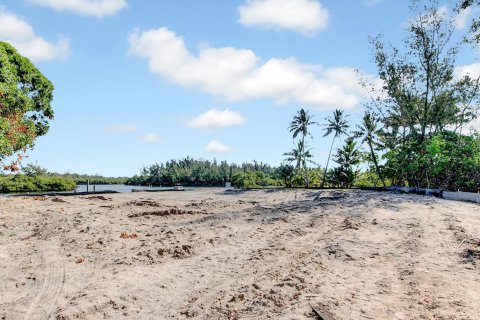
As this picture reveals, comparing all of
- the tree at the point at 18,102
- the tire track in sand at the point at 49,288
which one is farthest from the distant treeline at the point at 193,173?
the tire track in sand at the point at 49,288

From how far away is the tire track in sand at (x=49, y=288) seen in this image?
810 centimetres

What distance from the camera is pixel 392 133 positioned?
4475 centimetres

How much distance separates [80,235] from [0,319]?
7.44 meters

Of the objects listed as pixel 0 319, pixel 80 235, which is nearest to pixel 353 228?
pixel 80 235

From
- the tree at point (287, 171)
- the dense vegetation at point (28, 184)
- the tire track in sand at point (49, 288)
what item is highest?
the tree at point (287, 171)

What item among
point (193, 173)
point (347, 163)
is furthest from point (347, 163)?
point (193, 173)

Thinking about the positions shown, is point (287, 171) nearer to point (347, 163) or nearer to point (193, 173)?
point (347, 163)

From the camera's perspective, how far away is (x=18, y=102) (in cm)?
2681

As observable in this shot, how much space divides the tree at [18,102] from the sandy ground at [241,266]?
25.0 feet

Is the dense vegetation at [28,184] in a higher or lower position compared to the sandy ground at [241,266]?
higher

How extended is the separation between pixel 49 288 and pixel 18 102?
2123cm

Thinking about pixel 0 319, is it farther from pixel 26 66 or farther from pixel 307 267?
pixel 26 66

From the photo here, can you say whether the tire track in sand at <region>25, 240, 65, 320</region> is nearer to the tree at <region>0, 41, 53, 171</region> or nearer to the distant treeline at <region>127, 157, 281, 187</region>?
the tree at <region>0, 41, 53, 171</region>

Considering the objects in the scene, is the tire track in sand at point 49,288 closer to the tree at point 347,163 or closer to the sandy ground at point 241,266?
the sandy ground at point 241,266
